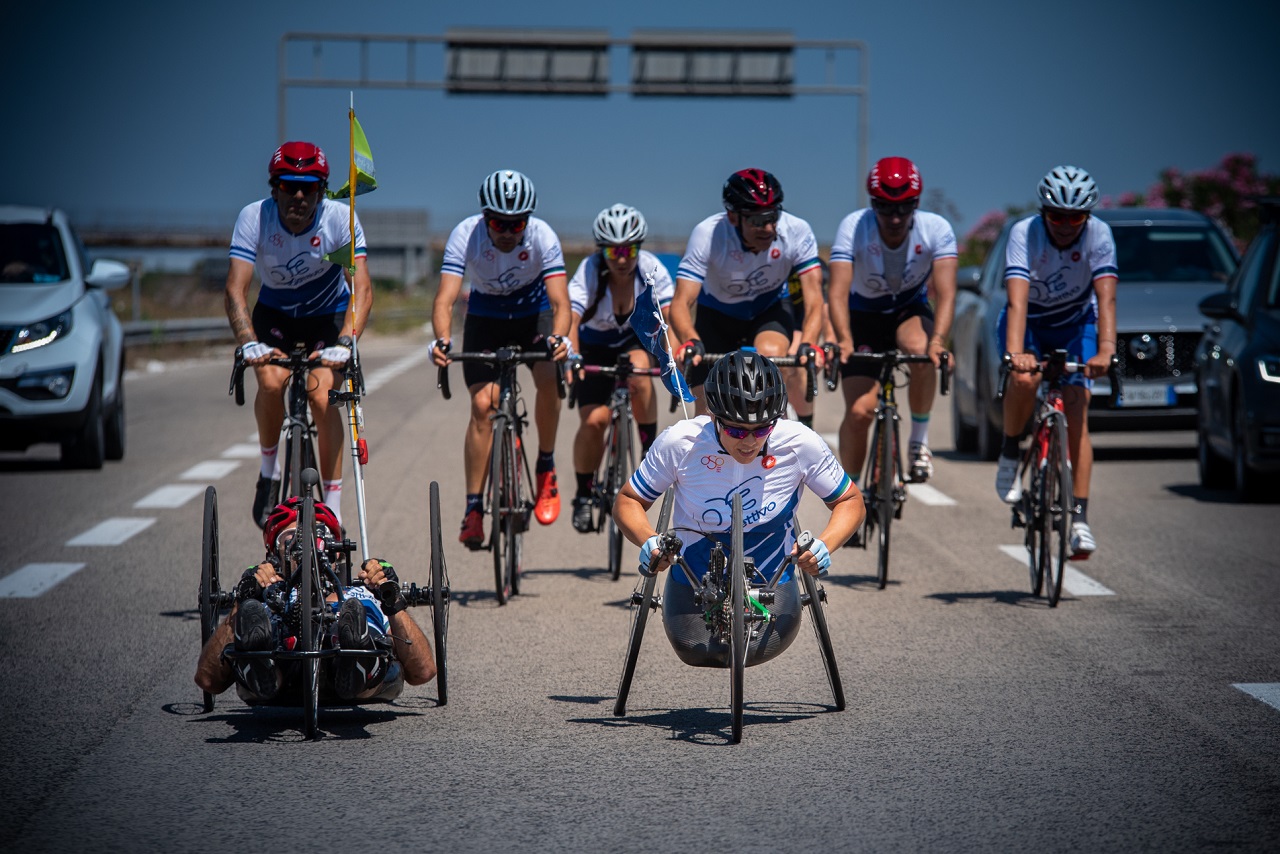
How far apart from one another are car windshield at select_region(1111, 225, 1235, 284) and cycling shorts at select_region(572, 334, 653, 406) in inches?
298

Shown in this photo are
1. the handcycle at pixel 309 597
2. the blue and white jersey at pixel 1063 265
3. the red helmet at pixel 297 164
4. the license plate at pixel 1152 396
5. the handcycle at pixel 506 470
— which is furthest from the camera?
the license plate at pixel 1152 396

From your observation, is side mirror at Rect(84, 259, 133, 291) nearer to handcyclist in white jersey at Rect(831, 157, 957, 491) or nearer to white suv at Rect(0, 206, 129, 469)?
white suv at Rect(0, 206, 129, 469)

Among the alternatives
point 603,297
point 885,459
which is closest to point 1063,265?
point 885,459

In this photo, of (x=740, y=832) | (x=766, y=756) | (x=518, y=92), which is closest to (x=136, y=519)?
Result: (x=766, y=756)

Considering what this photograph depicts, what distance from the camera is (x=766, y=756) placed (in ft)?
19.8

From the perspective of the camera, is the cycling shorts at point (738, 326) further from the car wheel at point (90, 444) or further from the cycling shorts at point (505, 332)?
the car wheel at point (90, 444)

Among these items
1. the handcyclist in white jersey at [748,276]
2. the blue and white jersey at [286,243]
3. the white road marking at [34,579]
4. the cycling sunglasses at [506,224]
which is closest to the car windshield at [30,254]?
the white road marking at [34,579]

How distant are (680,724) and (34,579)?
4.78 metres

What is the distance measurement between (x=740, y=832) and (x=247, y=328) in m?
4.68

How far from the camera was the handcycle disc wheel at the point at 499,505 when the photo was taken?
9.20 meters

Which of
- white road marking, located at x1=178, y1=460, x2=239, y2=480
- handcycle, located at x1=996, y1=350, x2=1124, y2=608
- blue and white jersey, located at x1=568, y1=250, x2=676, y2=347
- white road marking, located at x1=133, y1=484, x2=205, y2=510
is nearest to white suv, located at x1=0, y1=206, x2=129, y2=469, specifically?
white road marking, located at x1=178, y1=460, x2=239, y2=480

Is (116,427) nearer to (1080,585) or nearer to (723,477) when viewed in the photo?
(1080,585)

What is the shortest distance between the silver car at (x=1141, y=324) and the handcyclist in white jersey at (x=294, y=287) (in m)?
7.16

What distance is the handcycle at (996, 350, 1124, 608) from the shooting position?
9.08 m
